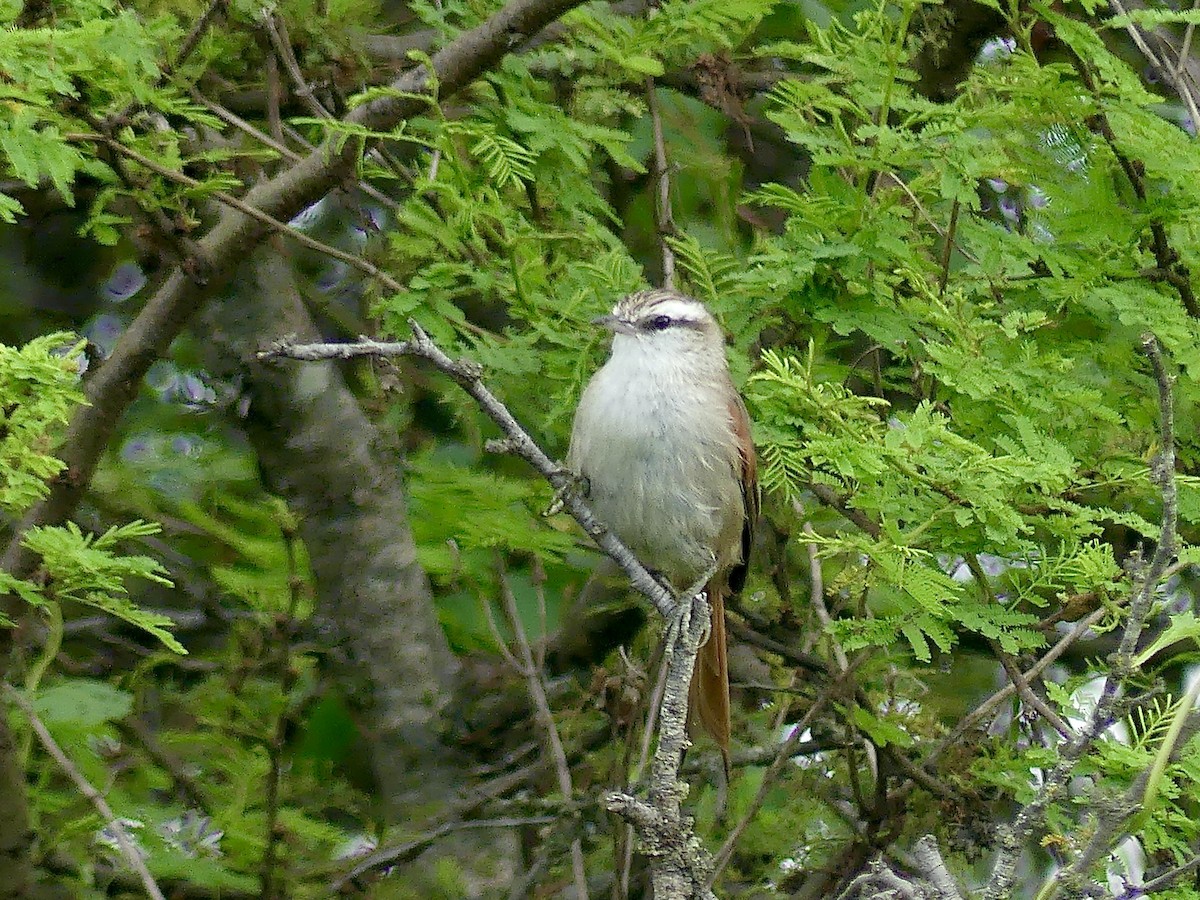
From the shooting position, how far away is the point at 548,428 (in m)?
4.15

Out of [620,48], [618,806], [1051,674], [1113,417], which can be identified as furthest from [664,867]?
[1051,674]

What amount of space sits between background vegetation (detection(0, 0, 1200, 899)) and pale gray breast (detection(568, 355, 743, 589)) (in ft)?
0.70

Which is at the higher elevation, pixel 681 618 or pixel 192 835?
pixel 681 618

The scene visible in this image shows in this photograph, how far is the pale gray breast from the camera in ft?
12.0

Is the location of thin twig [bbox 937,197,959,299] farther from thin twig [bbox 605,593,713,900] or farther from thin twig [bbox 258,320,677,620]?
thin twig [bbox 605,593,713,900]

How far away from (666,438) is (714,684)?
730 mm

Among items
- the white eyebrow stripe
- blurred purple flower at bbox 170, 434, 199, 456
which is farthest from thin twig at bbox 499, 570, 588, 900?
blurred purple flower at bbox 170, 434, 199, 456

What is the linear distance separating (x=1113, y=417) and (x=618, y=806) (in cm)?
160

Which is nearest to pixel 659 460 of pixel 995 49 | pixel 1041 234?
pixel 1041 234

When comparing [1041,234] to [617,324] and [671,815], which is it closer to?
[617,324]

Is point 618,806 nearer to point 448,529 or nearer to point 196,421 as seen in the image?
point 448,529

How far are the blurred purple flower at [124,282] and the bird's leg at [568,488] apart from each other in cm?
196

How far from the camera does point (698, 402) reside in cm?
376

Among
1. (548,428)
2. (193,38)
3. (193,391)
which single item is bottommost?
(193,391)
